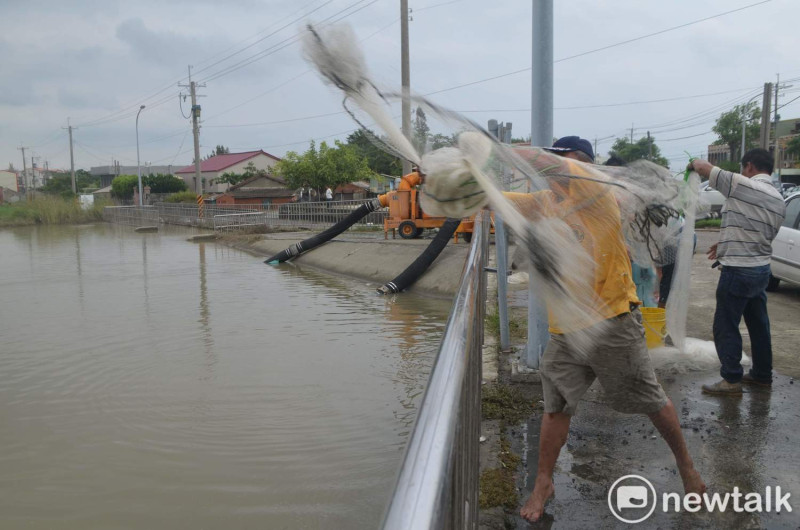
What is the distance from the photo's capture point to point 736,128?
44.6m

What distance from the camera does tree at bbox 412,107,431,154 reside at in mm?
2623

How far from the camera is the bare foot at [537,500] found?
3074mm

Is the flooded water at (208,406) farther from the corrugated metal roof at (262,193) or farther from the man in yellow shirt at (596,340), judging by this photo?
the corrugated metal roof at (262,193)

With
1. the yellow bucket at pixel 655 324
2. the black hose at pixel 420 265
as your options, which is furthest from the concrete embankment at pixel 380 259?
the yellow bucket at pixel 655 324

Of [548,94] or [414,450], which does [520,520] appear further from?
[548,94]

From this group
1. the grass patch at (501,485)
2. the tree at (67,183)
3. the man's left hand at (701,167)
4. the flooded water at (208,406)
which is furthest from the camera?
the tree at (67,183)

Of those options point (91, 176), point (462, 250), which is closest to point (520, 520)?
point (462, 250)

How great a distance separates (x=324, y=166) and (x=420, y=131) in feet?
116

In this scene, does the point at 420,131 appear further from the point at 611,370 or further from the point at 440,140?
the point at 611,370

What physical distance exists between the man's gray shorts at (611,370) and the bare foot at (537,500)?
0.35m

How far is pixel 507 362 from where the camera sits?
5551mm

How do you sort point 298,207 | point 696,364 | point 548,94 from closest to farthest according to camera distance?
point 548,94 < point 696,364 < point 298,207

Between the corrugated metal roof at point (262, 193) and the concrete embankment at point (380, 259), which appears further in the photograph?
the corrugated metal roof at point (262, 193)

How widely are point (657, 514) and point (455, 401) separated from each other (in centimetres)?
208
